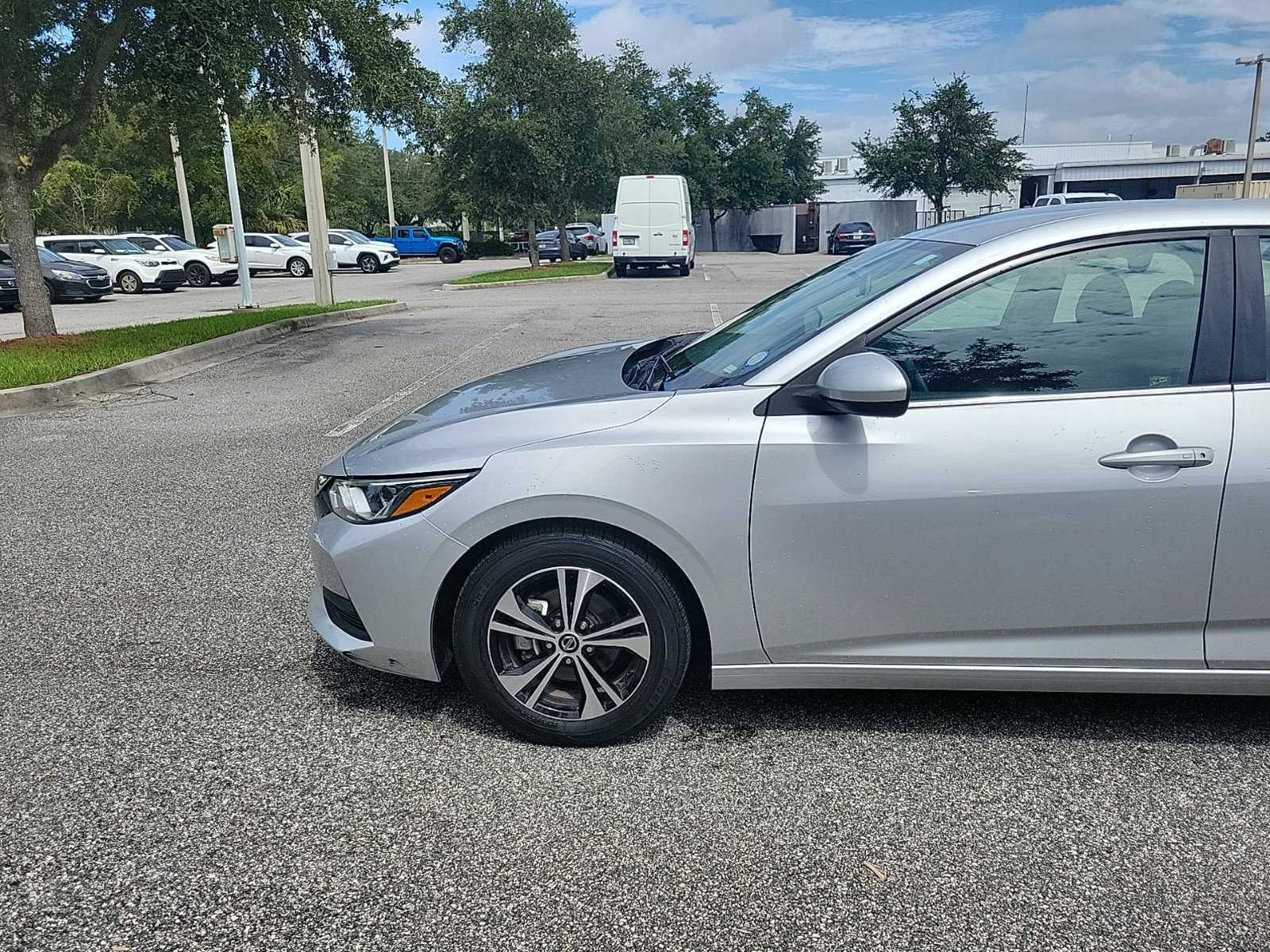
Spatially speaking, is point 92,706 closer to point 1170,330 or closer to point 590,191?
point 1170,330

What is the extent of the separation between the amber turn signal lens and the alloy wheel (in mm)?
365

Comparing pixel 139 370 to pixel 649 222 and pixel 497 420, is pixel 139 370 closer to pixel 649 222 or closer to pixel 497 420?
pixel 497 420

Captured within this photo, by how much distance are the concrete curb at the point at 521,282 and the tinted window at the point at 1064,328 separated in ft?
82.4

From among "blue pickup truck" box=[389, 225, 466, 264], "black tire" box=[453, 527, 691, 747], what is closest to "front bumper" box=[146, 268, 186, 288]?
"blue pickup truck" box=[389, 225, 466, 264]

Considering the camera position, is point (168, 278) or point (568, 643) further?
point (168, 278)

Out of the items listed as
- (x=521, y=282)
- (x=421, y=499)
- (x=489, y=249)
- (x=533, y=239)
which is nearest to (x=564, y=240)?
(x=533, y=239)

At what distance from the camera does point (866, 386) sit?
2867 millimetres

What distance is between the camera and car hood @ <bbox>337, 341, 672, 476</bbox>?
124 inches

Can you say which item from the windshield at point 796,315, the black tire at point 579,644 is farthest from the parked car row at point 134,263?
the black tire at point 579,644

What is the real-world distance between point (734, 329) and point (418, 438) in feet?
4.32

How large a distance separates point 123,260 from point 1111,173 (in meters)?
54.8

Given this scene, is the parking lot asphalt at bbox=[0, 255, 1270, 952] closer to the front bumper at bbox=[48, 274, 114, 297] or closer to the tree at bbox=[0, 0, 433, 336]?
the tree at bbox=[0, 0, 433, 336]

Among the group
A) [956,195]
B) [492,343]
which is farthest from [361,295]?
[956,195]

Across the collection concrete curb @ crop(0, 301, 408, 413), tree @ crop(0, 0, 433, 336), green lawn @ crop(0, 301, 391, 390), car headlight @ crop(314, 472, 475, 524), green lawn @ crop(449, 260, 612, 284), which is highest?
tree @ crop(0, 0, 433, 336)
